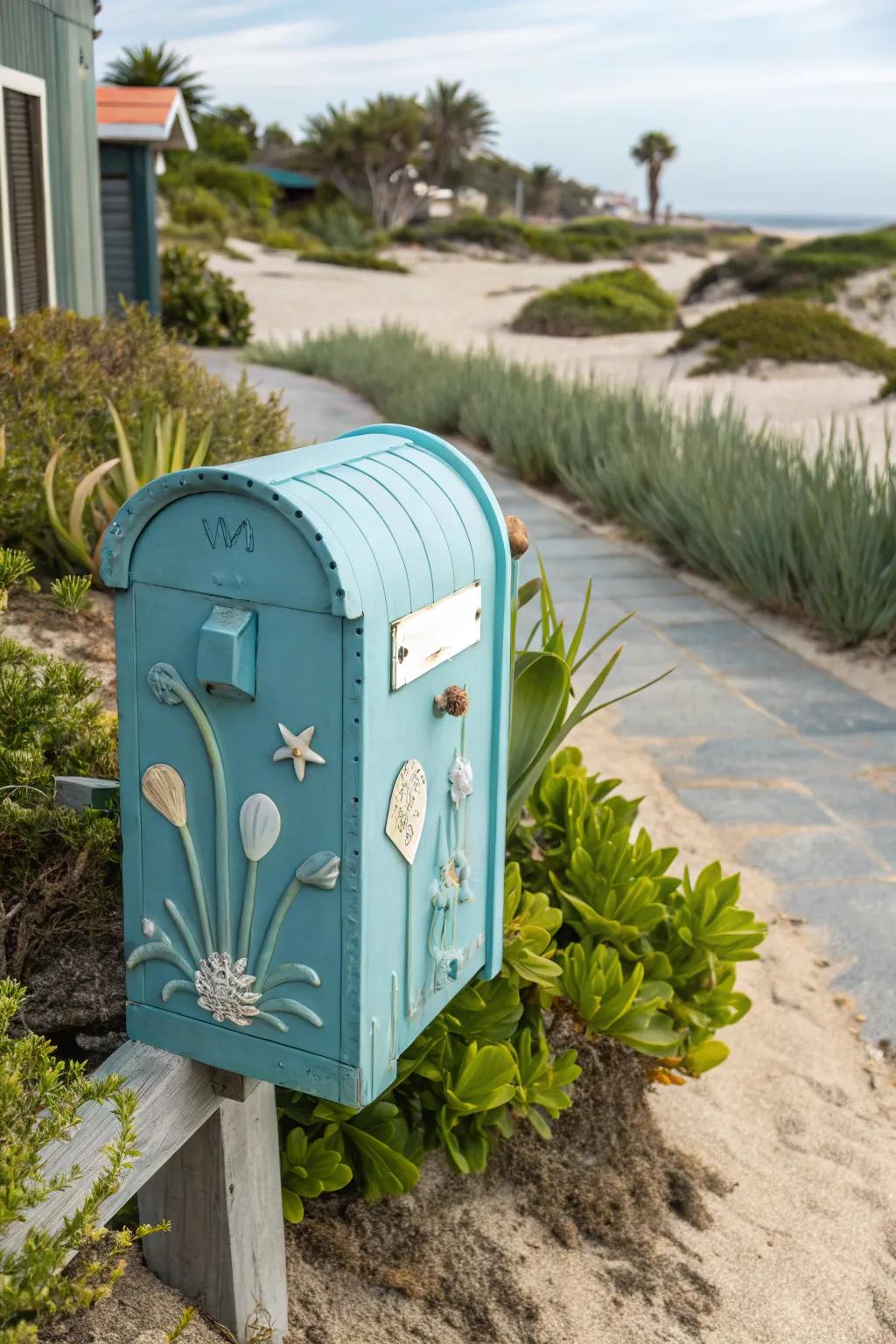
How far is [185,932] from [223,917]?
8cm

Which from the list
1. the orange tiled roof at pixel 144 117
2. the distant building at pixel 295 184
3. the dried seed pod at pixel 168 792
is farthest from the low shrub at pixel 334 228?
the dried seed pod at pixel 168 792

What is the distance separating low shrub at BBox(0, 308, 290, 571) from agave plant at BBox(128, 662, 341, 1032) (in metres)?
2.57

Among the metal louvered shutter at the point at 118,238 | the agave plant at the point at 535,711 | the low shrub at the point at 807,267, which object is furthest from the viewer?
the low shrub at the point at 807,267

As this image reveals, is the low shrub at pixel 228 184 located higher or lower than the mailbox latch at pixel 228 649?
higher

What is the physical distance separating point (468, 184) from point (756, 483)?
59239mm

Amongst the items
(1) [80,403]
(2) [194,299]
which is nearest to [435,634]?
(1) [80,403]

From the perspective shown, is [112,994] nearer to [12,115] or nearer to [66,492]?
[66,492]

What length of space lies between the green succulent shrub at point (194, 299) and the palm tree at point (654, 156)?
5168 cm

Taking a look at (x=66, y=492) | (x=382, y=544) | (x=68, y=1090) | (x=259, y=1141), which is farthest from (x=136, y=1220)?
(x=66, y=492)

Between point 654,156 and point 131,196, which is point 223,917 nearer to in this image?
point 131,196

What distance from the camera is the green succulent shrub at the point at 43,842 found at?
2.27 meters

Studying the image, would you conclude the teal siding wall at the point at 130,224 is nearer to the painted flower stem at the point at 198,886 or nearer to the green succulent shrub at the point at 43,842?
the green succulent shrub at the point at 43,842

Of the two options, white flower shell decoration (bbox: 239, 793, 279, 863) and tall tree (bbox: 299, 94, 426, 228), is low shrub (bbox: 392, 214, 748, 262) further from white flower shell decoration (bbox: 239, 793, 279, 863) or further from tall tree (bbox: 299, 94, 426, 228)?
white flower shell decoration (bbox: 239, 793, 279, 863)

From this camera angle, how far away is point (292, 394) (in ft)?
42.4
